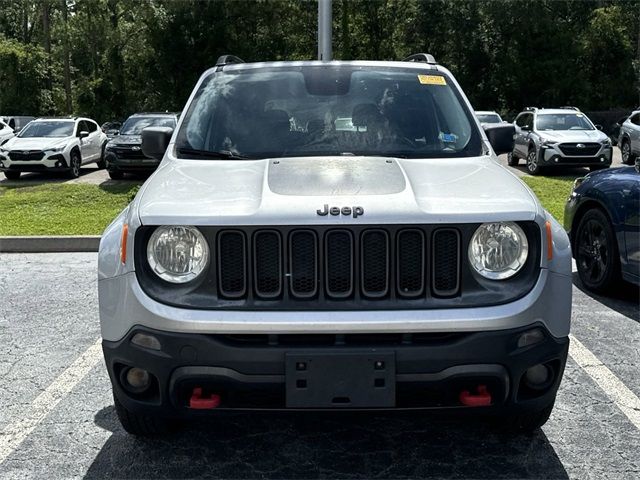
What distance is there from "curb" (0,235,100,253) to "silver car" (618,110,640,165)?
14675 millimetres

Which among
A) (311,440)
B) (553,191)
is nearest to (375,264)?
(311,440)

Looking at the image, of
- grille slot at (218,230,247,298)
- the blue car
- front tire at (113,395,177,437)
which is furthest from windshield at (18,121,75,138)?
grille slot at (218,230,247,298)

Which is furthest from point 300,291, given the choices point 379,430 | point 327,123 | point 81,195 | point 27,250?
point 81,195

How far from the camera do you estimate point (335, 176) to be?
348cm

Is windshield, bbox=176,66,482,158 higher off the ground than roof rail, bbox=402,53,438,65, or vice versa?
roof rail, bbox=402,53,438,65

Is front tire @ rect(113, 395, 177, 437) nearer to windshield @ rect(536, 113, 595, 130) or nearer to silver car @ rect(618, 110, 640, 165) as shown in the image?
windshield @ rect(536, 113, 595, 130)

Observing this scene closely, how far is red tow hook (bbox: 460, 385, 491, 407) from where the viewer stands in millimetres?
3119

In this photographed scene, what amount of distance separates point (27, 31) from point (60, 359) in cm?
6484

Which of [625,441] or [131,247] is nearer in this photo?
[131,247]

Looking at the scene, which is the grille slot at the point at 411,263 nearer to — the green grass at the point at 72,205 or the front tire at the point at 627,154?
the green grass at the point at 72,205

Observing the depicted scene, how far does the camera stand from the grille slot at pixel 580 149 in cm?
1800

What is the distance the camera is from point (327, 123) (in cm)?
430

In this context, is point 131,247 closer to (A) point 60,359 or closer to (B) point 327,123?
(B) point 327,123

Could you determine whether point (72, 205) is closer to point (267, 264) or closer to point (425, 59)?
point (425, 59)
